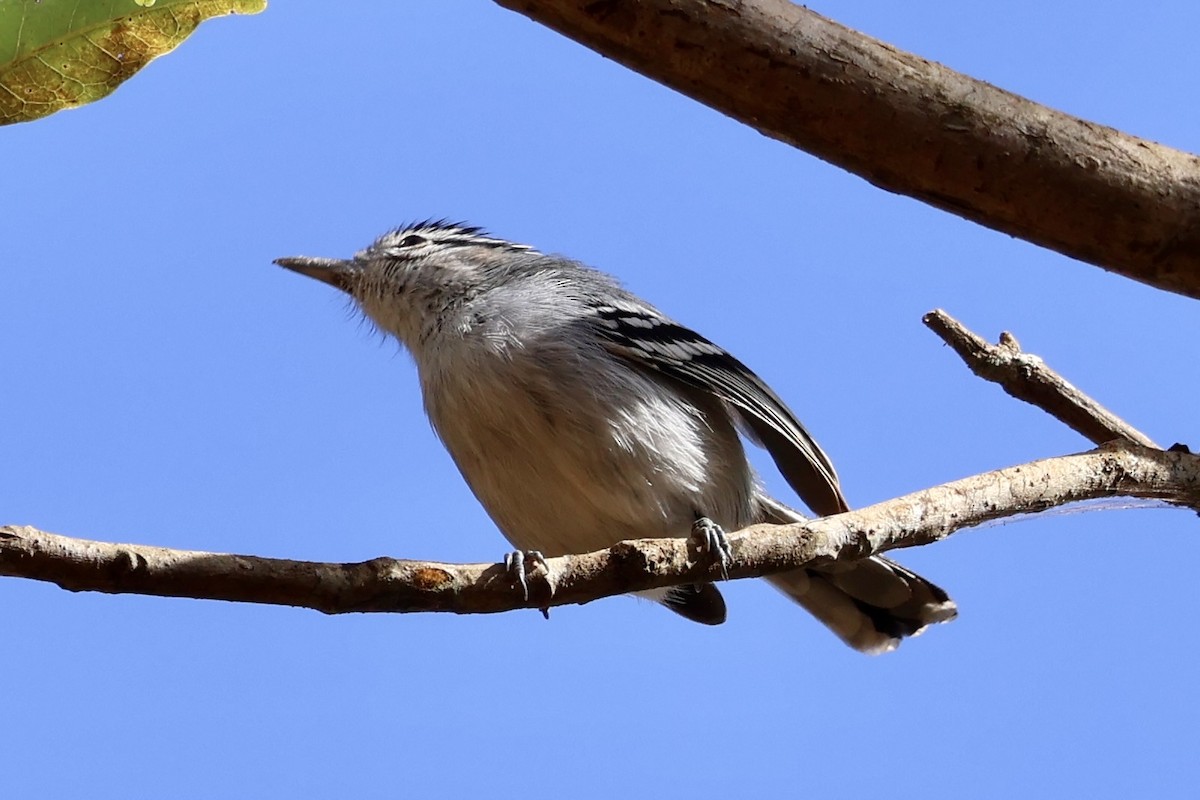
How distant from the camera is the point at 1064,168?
10.6 ft

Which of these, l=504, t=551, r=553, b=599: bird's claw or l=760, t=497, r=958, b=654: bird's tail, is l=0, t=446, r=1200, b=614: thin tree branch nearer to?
l=504, t=551, r=553, b=599: bird's claw

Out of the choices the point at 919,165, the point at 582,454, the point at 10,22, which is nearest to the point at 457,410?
the point at 582,454

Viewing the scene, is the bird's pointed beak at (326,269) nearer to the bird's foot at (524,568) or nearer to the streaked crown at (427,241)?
the streaked crown at (427,241)

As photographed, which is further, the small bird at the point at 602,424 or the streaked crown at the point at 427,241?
the streaked crown at the point at 427,241

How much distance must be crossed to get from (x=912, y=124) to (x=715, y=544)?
4.42ft

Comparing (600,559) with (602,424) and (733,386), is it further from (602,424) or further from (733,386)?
(733,386)

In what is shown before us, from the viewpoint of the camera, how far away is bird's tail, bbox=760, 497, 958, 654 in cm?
554

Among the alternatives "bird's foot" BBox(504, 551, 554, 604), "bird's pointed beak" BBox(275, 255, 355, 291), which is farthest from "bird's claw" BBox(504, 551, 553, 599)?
"bird's pointed beak" BBox(275, 255, 355, 291)

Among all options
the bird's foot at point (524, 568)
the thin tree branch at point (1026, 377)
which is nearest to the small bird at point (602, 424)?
the thin tree branch at point (1026, 377)

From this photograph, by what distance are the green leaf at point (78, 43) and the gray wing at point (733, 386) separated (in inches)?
116

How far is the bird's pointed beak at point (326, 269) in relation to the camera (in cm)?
660

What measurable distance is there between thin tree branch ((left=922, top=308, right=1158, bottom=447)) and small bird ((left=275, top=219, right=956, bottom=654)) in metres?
0.89

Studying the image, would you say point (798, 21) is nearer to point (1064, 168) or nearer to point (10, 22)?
point (1064, 168)

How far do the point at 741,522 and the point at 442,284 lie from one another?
1.92m
